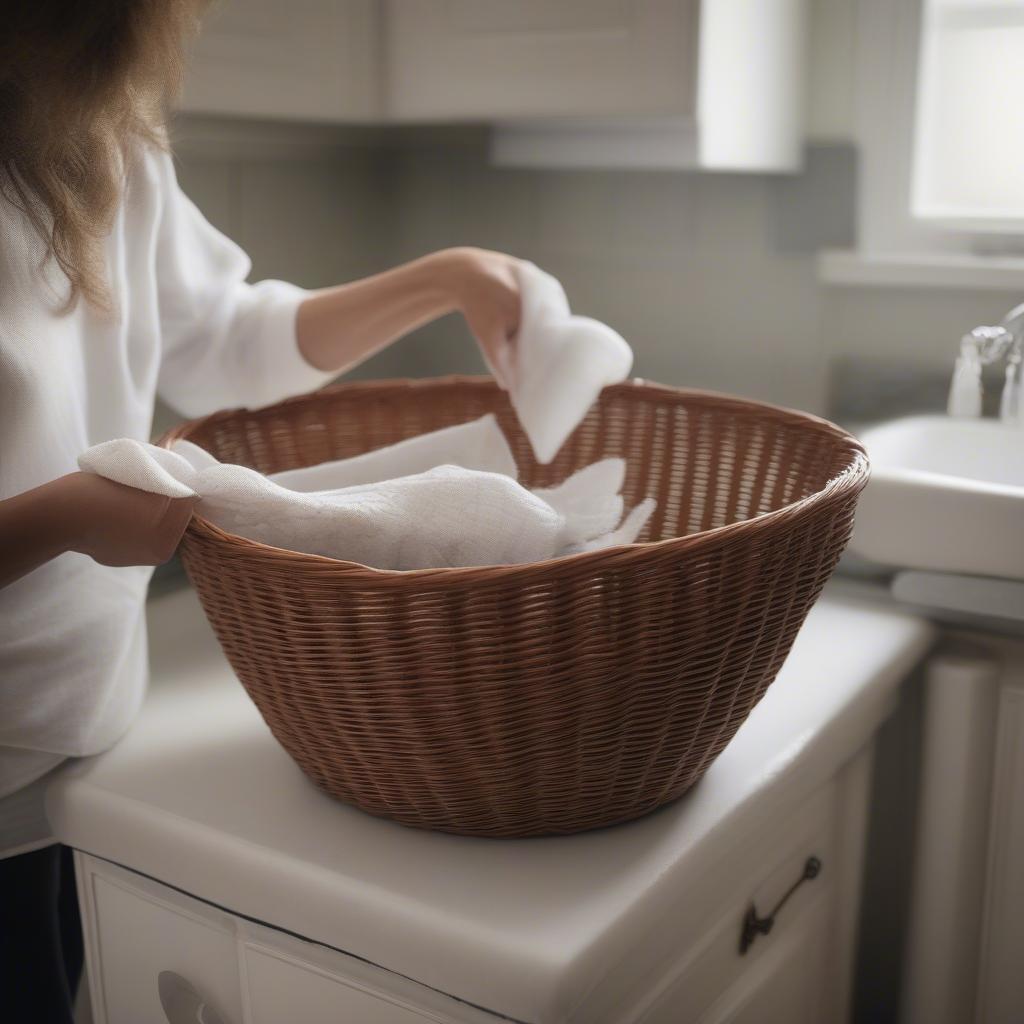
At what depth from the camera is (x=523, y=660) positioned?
66 cm

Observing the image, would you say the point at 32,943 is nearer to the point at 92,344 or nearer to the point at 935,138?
the point at 92,344

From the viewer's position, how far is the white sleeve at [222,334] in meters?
1.00

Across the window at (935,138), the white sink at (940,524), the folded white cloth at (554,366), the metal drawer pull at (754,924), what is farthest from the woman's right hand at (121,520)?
the window at (935,138)

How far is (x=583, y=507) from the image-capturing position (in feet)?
2.85

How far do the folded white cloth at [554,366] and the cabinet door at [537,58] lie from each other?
338mm

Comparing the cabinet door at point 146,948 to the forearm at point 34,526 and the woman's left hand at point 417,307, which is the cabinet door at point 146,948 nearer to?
the forearm at point 34,526

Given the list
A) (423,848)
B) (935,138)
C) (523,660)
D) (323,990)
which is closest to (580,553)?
(523,660)

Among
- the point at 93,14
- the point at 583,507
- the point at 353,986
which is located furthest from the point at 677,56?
the point at 353,986

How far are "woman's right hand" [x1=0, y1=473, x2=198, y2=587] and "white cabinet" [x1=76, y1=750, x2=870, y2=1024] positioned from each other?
0.29m

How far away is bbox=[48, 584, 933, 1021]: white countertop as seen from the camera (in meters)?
0.69

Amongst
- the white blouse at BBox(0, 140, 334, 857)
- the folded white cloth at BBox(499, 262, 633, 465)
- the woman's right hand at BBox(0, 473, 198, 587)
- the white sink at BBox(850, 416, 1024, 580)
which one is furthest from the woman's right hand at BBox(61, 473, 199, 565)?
the white sink at BBox(850, 416, 1024, 580)

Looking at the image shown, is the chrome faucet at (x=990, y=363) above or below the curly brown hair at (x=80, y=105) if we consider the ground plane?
below

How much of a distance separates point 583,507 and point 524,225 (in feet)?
2.69

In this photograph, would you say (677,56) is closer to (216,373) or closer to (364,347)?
(364,347)
